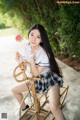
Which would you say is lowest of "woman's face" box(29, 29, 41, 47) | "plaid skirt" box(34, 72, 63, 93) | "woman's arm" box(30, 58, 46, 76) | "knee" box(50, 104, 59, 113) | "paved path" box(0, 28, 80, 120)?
"paved path" box(0, 28, 80, 120)

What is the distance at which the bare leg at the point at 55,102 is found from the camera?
9.14ft

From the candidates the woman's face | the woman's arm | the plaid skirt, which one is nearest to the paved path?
the plaid skirt

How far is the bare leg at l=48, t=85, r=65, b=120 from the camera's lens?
279cm

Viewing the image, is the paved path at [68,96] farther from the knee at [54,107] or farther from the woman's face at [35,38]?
the woman's face at [35,38]

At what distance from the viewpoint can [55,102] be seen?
112 inches

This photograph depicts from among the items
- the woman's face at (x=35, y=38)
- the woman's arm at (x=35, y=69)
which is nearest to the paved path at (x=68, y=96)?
the woman's arm at (x=35, y=69)

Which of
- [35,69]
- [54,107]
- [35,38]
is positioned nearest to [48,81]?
[35,69]

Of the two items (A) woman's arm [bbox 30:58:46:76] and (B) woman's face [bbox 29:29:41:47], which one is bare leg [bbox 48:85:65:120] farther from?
(B) woman's face [bbox 29:29:41:47]

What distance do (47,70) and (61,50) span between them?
4568mm

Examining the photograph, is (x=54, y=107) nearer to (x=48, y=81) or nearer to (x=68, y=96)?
(x=48, y=81)

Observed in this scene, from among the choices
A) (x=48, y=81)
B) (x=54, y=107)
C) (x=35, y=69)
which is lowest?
(x=54, y=107)

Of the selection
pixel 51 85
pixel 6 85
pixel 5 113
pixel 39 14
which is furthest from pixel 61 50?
pixel 51 85

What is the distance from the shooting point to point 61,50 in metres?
7.60

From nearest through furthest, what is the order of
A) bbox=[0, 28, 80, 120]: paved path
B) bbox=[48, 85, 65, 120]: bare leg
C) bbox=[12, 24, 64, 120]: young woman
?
bbox=[48, 85, 65, 120]: bare leg
bbox=[12, 24, 64, 120]: young woman
bbox=[0, 28, 80, 120]: paved path
